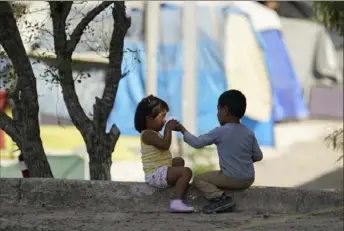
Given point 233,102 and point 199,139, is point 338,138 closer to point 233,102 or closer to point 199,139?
point 233,102

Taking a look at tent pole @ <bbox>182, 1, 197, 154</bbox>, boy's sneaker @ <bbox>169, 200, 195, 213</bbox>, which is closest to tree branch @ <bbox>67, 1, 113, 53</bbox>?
boy's sneaker @ <bbox>169, 200, 195, 213</bbox>

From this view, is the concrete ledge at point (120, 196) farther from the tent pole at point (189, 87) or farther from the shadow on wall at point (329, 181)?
the tent pole at point (189, 87)

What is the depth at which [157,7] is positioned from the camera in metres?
13.4

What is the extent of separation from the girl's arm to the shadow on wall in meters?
4.91

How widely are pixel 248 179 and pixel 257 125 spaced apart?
29.0 ft

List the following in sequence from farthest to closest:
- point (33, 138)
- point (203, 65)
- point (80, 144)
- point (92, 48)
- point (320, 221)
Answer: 1. point (203, 65)
2. point (80, 144)
3. point (92, 48)
4. point (33, 138)
5. point (320, 221)

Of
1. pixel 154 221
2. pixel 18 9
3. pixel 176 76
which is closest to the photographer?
pixel 154 221

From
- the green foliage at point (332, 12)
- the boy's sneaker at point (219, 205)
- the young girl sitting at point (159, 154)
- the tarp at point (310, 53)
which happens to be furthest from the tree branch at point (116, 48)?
the tarp at point (310, 53)

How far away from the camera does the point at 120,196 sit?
5.77m

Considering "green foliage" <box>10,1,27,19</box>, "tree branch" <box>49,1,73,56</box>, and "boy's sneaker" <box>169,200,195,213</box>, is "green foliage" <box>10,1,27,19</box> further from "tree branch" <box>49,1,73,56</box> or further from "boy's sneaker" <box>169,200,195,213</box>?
"boy's sneaker" <box>169,200,195,213</box>

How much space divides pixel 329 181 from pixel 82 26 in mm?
5358

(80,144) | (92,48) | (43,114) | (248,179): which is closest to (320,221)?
(248,179)

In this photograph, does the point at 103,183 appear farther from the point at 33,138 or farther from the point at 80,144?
the point at 80,144

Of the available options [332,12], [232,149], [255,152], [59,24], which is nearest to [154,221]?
[232,149]
